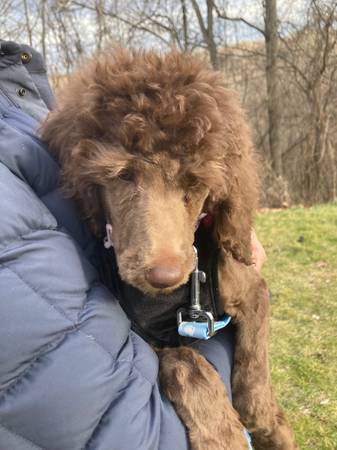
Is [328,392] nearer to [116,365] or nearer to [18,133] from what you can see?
[116,365]

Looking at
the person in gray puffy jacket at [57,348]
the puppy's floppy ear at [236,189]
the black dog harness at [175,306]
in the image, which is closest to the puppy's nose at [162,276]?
the person in gray puffy jacket at [57,348]

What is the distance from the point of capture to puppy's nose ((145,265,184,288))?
54.2 inches

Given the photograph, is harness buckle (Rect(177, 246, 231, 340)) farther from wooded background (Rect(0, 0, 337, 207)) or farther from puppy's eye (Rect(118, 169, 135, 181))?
wooded background (Rect(0, 0, 337, 207))

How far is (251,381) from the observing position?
1.91m

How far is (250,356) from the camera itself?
1.94m

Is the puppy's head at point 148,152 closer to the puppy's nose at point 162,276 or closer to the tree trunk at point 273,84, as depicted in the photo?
the puppy's nose at point 162,276

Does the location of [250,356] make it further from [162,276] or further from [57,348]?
[57,348]

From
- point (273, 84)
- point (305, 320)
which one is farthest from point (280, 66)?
point (305, 320)

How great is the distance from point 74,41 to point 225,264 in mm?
10650

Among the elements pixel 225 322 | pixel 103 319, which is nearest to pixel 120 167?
pixel 103 319

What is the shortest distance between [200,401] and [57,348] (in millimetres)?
585

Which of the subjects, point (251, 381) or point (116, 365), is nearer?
Answer: point (116, 365)

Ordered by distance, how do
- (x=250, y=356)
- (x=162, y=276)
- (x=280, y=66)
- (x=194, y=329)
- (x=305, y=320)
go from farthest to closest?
(x=280, y=66), (x=305, y=320), (x=250, y=356), (x=194, y=329), (x=162, y=276)

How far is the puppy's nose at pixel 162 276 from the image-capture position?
4.52 feet
